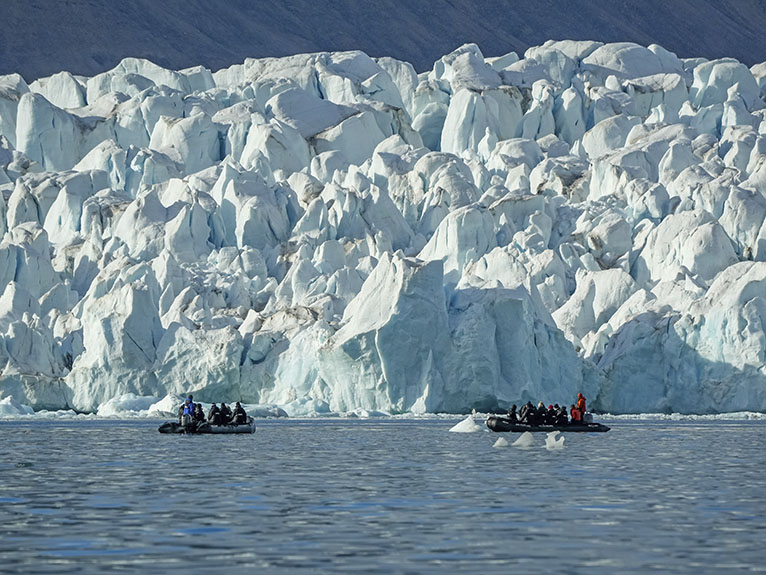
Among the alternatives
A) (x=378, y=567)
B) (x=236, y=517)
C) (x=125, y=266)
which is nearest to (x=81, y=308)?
(x=125, y=266)

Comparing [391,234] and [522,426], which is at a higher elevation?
[391,234]

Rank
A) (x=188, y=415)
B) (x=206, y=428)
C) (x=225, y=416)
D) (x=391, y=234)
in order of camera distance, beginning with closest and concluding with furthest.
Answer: (x=188, y=415) < (x=206, y=428) < (x=225, y=416) < (x=391, y=234)

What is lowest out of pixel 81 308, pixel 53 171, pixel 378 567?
pixel 378 567

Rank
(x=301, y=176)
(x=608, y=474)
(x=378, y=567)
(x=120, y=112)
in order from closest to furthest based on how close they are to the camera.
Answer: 1. (x=378, y=567)
2. (x=608, y=474)
3. (x=301, y=176)
4. (x=120, y=112)

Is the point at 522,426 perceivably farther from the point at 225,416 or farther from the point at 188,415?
the point at 188,415

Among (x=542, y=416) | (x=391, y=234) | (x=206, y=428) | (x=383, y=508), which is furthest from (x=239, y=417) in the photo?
(x=391, y=234)

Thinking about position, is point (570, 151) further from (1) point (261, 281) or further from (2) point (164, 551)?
(2) point (164, 551)

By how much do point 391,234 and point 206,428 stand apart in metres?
33.9

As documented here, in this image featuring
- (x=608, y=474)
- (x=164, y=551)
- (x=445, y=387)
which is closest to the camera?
(x=164, y=551)

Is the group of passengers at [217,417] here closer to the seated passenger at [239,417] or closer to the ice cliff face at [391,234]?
the seated passenger at [239,417]

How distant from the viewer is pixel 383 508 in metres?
20.0

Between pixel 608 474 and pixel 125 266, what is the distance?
4537 centimetres

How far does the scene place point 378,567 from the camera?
1452cm

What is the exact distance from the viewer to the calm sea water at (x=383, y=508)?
49.4 ft
